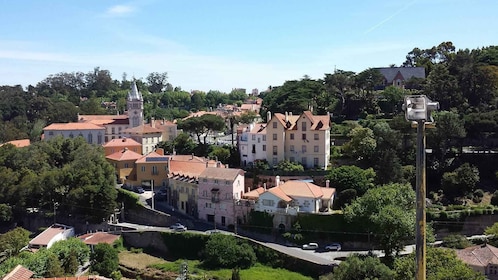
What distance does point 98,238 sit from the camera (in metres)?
41.5

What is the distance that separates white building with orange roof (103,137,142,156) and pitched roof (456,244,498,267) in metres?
39.2

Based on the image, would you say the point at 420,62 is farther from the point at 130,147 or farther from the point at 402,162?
the point at 130,147

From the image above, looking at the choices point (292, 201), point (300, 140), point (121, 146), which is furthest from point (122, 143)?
point (292, 201)

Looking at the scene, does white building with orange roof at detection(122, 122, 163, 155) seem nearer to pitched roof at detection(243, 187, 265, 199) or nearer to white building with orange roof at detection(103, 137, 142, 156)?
white building with orange roof at detection(103, 137, 142, 156)

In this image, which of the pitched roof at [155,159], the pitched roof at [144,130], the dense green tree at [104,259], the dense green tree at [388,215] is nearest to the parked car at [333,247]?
the dense green tree at [388,215]

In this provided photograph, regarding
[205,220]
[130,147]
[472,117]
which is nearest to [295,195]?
[205,220]

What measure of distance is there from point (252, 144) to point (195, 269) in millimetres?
14793

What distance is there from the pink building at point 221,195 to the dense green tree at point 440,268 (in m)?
18.1

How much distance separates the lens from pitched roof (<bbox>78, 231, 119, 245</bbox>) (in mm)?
40656

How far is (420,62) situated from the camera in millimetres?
81875

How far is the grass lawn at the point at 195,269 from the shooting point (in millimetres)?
34500

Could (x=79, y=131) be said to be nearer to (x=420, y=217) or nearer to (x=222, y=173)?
(x=222, y=173)

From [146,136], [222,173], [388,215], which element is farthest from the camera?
[146,136]

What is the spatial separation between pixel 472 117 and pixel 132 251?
107 ft
